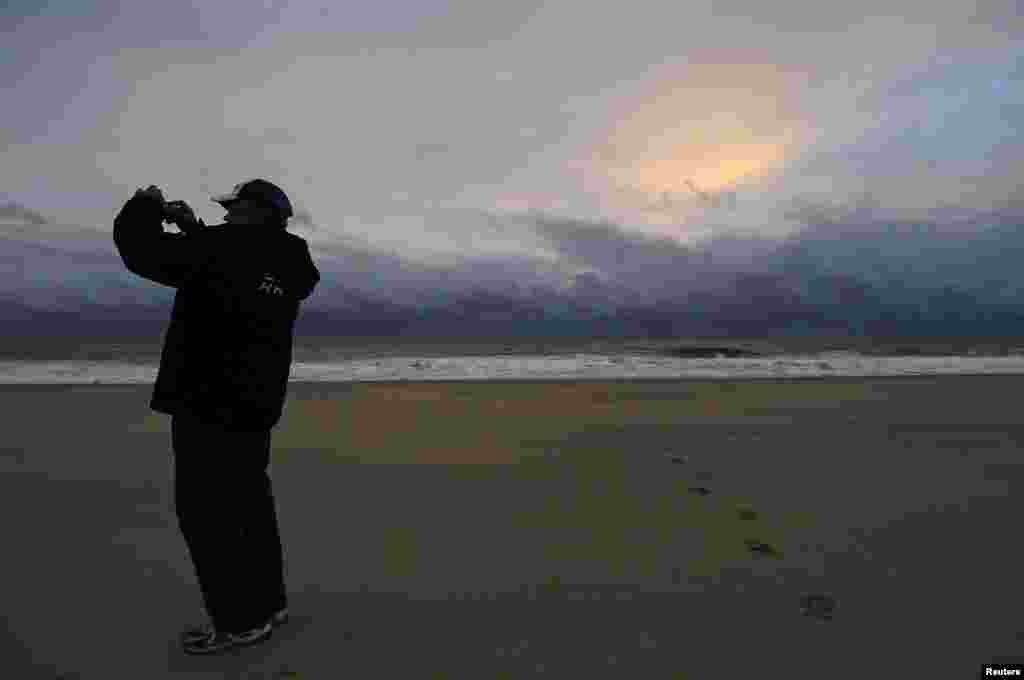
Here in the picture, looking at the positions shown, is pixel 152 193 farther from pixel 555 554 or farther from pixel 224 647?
pixel 555 554

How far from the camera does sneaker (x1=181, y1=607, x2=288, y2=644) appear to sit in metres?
2.87

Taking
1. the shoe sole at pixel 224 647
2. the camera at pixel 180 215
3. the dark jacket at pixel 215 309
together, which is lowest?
the shoe sole at pixel 224 647

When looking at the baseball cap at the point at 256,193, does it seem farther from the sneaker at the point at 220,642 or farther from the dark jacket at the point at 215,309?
the sneaker at the point at 220,642

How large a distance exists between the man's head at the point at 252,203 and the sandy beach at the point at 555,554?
1.95 meters

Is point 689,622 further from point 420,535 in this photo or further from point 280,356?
point 280,356

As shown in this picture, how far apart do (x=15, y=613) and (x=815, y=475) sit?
6147 millimetres

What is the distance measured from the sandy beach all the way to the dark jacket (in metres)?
1.15

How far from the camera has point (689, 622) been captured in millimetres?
3109

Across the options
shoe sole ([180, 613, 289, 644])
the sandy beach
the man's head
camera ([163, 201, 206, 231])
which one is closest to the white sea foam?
the sandy beach

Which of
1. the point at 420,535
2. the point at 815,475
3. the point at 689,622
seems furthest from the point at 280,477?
the point at 815,475

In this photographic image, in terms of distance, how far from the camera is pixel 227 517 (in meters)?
2.80

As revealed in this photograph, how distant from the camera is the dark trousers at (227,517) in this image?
8.88 feet

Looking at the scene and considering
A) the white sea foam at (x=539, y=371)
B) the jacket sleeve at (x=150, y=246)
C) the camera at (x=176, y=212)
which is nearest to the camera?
the jacket sleeve at (x=150, y=246)

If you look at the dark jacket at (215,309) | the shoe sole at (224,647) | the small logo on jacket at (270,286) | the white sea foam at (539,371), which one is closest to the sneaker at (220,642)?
the shoe sole at (224,647)
